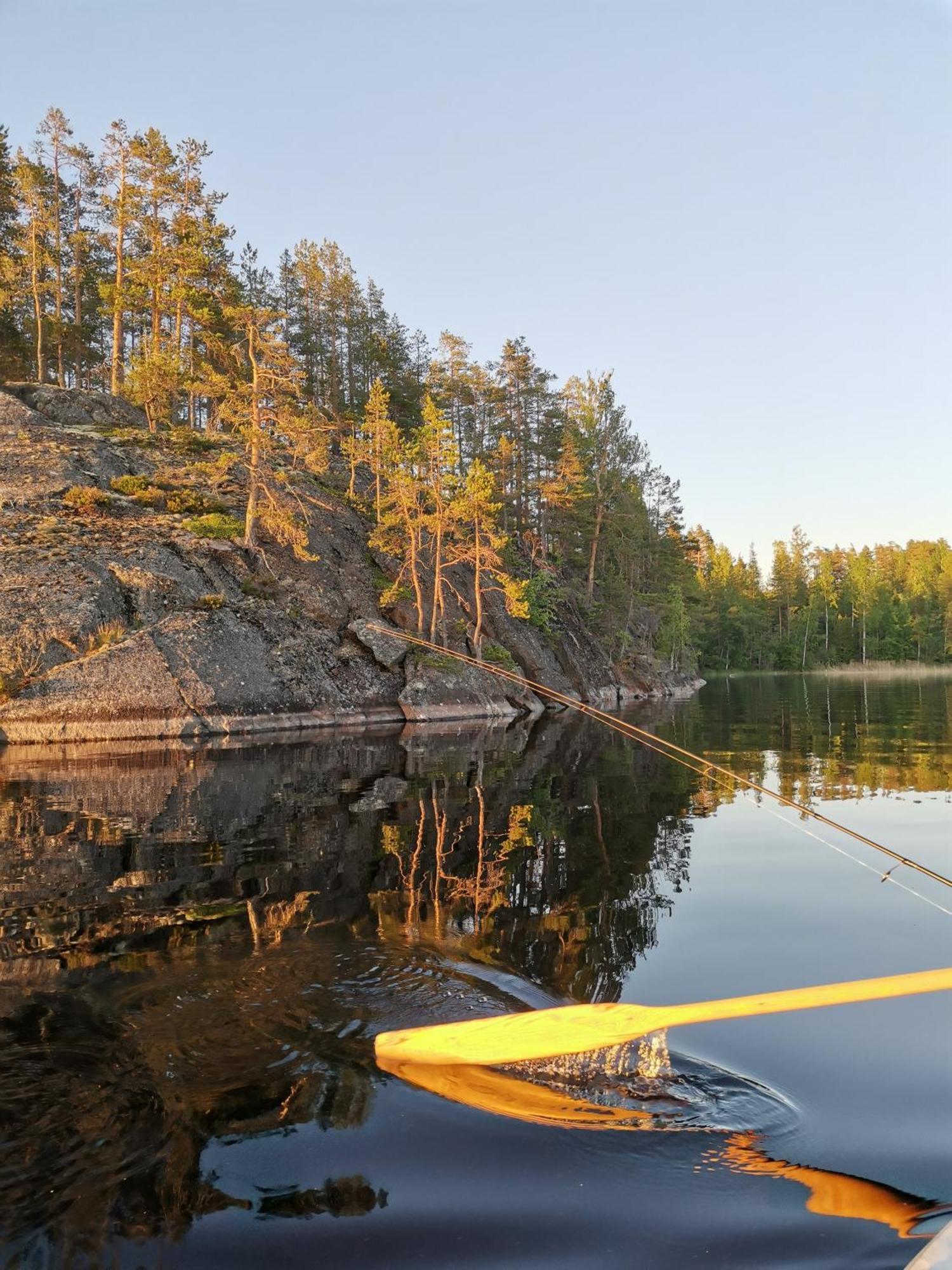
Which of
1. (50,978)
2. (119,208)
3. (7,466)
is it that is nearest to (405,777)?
(50,978)

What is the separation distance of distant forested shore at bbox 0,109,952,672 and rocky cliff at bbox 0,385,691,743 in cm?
139

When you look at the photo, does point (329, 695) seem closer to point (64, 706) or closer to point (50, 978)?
point (64, 706)

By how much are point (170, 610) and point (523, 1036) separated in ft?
80.0

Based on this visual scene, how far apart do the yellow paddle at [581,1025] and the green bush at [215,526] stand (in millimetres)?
28186

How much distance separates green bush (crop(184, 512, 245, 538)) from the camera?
3016 centimetres

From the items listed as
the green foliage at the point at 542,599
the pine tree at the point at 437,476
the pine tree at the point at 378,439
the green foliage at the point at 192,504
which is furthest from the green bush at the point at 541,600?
the green foliage at the point at 192,504

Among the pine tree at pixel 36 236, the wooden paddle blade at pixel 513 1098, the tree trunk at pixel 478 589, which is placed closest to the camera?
the wooden paddle blade at pixel 513 1098

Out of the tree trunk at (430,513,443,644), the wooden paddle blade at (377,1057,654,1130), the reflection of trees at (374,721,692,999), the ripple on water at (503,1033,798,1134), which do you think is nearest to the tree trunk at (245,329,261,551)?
the tree trunk at (430,513,443,644)

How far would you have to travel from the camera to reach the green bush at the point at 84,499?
29.0m

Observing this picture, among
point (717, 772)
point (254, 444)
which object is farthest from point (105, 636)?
point (717, 772)

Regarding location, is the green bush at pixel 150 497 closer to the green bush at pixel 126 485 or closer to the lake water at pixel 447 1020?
the green bush at pixel 126 485

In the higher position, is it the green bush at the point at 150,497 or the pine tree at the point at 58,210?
the pine tree at the point at 58,210

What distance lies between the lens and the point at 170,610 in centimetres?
2608

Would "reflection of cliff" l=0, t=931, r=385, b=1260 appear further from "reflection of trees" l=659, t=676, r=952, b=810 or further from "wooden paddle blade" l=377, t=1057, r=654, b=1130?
"reflection of trees" l=659, t=676, r=952, b=810
